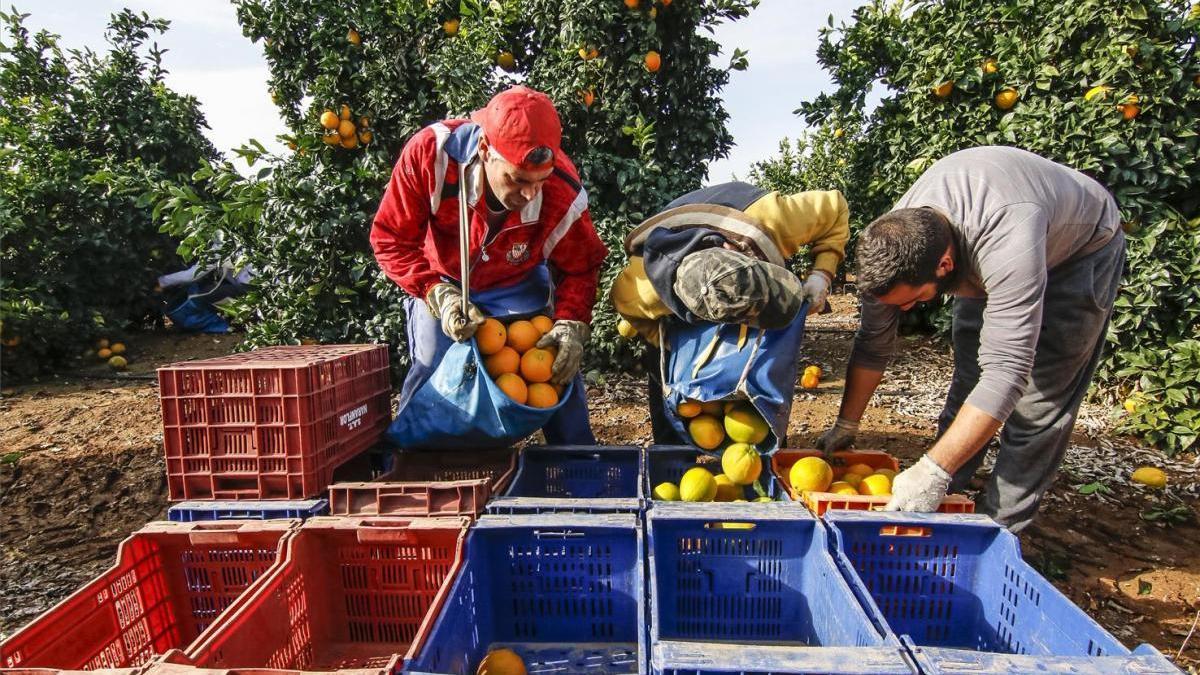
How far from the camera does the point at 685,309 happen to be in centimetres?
276

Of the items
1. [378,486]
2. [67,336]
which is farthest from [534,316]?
[67,336]

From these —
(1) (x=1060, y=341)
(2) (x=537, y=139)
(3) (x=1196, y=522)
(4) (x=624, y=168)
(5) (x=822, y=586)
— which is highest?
(4) (x=624, y=168)

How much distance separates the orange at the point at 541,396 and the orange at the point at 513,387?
23 mm

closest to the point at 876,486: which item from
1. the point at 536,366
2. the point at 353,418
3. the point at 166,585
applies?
the point at 536,366

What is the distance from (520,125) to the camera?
2.48 metres

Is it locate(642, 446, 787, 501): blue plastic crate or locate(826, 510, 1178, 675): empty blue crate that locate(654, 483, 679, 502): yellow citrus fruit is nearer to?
locate(642, 446, 787, 501): blue plastic crate

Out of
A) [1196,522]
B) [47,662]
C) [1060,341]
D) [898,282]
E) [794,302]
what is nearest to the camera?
[47,662]

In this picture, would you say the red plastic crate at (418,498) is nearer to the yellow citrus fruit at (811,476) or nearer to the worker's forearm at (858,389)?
the yellow citrus fruit at (811,476)

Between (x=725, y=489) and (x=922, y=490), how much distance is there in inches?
29.7

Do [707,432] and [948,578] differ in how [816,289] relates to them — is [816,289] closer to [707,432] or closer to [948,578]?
[707,432]

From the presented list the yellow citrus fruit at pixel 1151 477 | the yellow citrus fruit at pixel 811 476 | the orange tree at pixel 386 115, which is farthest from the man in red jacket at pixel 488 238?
the yellow citrus fruit at pixel 1151 477

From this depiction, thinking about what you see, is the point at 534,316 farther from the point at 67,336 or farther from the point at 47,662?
the point at 67,336

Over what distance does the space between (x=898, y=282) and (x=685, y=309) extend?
0.80 meters

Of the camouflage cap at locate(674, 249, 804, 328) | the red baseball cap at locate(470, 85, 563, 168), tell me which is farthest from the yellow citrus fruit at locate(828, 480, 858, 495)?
the red baseball cap at locate(470, 85, 563, 168)
